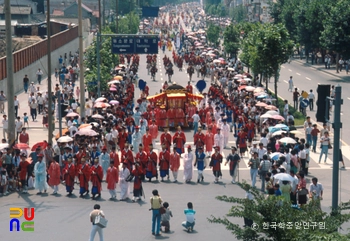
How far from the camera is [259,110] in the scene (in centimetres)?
3681

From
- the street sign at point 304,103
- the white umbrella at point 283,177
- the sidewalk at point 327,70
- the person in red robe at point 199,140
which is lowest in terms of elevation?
the sidewalk at point 327,70

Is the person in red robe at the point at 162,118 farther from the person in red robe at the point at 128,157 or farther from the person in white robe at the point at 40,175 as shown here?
the person in white robe at the point at 40,175

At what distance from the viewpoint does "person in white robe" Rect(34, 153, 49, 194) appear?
25.0 metres

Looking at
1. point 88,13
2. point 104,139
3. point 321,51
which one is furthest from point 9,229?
point 88,13

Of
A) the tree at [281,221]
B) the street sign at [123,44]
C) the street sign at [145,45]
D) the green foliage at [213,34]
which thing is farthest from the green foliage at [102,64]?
the green foliage at [213,34]

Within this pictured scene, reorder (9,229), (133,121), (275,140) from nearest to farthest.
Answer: (9,229) < (275,140) < (133,121)

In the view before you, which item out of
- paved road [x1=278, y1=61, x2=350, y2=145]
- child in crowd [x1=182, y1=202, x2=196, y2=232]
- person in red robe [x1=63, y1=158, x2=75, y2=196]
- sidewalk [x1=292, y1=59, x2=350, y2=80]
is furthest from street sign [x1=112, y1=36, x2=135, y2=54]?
child in crowd [x1=182, y1=202, x2=196, y2=232]

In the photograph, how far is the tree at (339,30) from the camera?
56.5m

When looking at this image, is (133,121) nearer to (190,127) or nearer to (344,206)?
(190,127)

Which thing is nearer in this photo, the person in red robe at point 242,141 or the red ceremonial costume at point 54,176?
the red ceremonial costume at point 54,176

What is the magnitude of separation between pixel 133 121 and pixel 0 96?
10.1 m

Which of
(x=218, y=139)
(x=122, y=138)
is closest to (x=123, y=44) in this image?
(x=122, y=138)

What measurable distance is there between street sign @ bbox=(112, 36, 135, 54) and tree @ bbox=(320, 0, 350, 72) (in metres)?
16.1

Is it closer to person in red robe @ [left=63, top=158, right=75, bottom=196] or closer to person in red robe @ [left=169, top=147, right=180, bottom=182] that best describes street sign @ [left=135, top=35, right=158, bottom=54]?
person in red robe @ [left=169, top=147, right=180, bottom=182]
